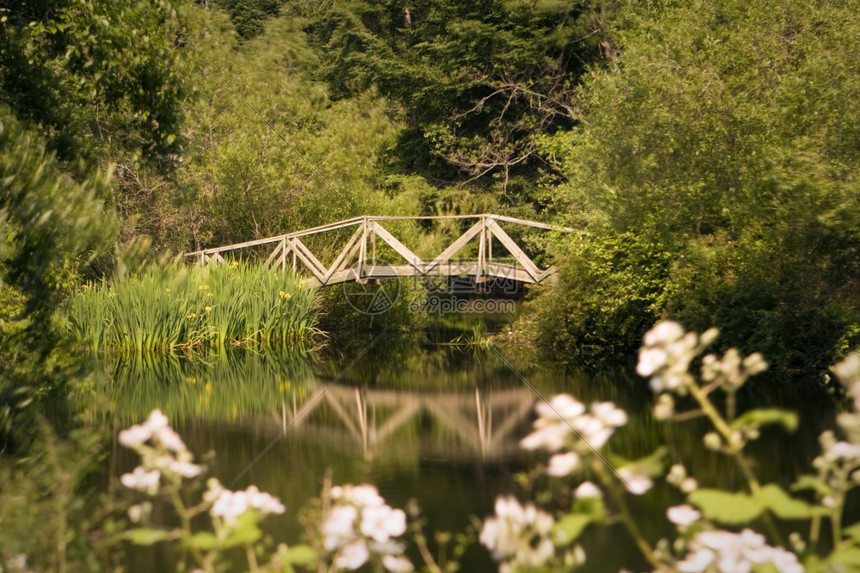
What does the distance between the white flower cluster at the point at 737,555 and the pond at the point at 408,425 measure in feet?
9.74

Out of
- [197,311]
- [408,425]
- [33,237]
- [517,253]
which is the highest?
[517,253]

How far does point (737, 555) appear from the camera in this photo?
6.67 ft

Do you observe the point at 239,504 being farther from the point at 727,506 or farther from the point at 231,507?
the point at 727,506

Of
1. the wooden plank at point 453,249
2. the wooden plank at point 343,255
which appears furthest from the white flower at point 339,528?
the wooden plank at point 343,255

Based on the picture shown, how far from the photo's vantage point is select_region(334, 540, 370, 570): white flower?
7.29 feet

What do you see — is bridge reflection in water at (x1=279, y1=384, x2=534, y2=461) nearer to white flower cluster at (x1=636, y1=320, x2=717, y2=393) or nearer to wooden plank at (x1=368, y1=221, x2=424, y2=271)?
wooden plank at (x1=368, y1=221, x2=424, y2=271)

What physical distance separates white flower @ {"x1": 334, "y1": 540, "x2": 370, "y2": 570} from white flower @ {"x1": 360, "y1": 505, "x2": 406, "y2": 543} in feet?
0.11

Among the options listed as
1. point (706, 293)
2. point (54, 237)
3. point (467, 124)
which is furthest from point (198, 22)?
point (54, 237)

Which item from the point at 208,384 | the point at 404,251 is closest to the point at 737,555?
the point at 208,384

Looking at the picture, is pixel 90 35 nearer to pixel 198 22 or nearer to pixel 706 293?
pixel 706 293

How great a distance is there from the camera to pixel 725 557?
201 cm

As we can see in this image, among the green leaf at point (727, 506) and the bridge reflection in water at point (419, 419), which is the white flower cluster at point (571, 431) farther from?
the bridge reflection in water at point (419, 419)

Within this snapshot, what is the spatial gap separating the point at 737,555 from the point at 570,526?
1.18 ft

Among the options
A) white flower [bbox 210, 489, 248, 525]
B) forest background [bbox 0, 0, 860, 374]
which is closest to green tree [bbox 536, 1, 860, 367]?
forest background [bbox 0, 0, 860, 374]
